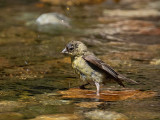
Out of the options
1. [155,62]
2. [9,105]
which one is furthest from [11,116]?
[155,62]

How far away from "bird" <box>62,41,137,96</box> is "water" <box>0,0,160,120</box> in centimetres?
42

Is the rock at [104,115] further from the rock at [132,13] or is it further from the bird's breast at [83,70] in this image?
the rock at [132,13]

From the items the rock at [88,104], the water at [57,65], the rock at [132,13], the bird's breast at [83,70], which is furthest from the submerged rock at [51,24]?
the rock at [88,104]

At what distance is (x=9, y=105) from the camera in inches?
226

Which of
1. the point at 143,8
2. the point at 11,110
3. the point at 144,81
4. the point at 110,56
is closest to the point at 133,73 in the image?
the point at 144,81

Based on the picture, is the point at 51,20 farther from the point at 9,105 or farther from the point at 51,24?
the point at 9,105

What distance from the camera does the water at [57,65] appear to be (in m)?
5.69

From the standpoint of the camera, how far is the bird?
639cm

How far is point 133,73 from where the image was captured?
26.3ft

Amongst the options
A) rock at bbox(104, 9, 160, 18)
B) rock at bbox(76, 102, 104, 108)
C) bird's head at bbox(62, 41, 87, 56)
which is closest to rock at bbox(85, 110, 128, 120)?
rock at bbox(76, 102, 104, 108)

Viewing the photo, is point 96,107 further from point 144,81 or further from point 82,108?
point 144,81

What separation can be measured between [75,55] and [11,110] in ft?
4.85

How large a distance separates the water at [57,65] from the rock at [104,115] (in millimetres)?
113

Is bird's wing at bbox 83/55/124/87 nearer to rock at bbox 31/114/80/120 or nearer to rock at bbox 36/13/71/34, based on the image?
rock at bbox 31/114/80/120
